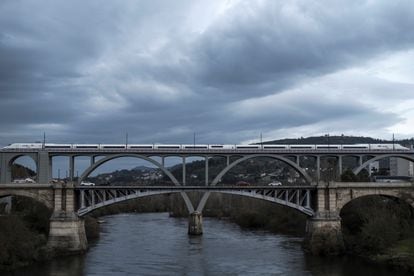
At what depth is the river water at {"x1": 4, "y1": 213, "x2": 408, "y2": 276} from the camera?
40.5 meters

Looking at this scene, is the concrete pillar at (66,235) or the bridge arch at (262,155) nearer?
the concrete pillar at (66,235)

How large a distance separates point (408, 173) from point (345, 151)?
66096mm

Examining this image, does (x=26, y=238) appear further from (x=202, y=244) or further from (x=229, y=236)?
(x=229, y=236)

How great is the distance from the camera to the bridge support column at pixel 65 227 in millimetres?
49406

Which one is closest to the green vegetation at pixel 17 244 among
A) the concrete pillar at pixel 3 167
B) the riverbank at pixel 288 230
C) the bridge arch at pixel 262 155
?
the riverbank at pixel 288 230

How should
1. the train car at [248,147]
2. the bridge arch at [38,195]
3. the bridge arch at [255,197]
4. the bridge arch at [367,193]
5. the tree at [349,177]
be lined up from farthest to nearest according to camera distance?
the train car at [248,147] < the tree at [349,177] < the bridge arch at [255,197] < the bridge arch at [367,193] < the bridge arch at [38,195]

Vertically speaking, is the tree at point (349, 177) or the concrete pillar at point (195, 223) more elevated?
the tree at point (349, 177)

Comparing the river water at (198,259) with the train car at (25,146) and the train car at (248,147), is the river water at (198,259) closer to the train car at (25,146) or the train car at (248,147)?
the train car at (248,147)

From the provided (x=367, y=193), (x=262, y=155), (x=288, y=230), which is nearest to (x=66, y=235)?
(x=262, y=155)

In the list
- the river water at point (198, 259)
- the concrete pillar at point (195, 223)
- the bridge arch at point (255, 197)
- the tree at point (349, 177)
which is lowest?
the river water at point (198, 259)

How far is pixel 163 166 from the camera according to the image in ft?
207

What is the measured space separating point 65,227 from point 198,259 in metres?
13.2

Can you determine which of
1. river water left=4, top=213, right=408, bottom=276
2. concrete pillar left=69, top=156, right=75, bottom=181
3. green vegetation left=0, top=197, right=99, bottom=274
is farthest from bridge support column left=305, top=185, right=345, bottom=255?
concrete pillar left=69, top=156, right=75, bottom=181

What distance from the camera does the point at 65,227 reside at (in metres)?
50.5
